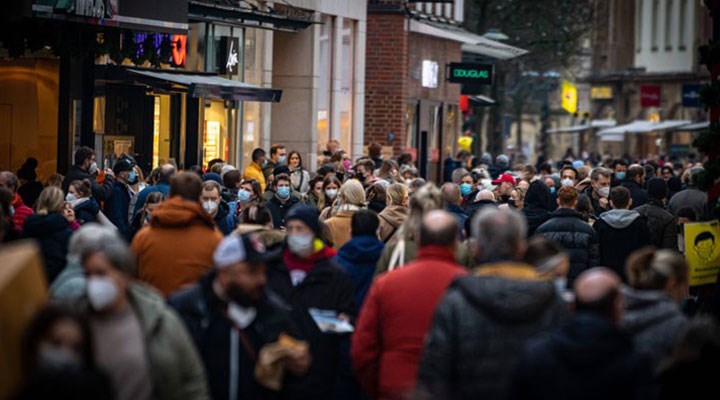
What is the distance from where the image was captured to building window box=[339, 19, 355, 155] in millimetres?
34969

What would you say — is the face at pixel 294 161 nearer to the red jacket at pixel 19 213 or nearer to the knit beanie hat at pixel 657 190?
the knit beanie hat at pixel 657 190

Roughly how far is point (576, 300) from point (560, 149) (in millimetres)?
120701

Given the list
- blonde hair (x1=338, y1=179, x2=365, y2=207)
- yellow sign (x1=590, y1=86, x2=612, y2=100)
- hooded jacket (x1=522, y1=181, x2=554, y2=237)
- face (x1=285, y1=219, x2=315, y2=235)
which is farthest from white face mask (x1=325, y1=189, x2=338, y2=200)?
yellow sign (x1=590, y1=86, x2=612, y2=100)

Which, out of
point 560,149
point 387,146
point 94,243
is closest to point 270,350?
point 94,243

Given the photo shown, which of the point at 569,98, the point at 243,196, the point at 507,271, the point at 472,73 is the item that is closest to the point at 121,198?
the point at 243,196

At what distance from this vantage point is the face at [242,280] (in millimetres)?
8344

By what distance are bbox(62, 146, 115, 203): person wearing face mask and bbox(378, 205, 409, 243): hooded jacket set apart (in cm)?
435

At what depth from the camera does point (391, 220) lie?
580 inches

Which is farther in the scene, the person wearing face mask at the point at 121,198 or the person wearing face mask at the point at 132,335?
the person wearing face mask at the point at 121,198

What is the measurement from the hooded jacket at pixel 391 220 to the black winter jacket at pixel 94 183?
4263mm

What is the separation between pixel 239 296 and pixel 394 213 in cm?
647

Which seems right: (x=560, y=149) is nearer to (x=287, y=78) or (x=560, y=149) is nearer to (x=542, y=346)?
(x=287, y=78)

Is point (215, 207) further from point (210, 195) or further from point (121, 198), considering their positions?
point (121, 198)

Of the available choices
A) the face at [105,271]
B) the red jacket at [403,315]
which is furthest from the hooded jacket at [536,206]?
the face at [105,271]
